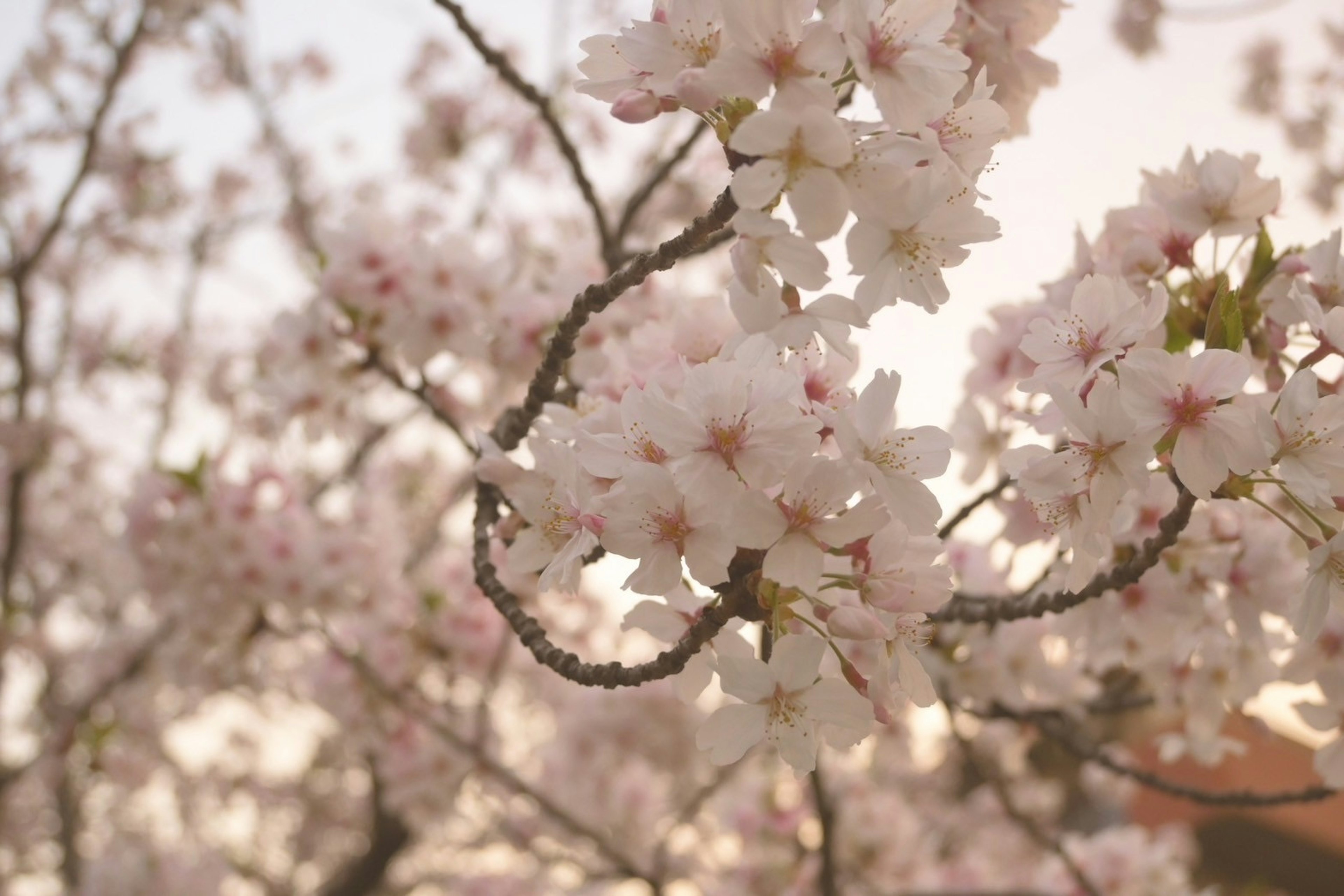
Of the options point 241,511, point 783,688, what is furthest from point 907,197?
point 241,511

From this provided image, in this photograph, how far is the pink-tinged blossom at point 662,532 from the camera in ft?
2.84

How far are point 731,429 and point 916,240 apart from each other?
259 mm

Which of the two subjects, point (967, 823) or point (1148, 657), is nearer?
point (1148, 657)

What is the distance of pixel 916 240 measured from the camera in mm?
905

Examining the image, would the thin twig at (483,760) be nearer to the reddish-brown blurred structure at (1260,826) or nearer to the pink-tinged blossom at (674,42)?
the pink-tinged blossom at (674,42)

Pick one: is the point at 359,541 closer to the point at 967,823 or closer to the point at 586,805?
the point at 586,805

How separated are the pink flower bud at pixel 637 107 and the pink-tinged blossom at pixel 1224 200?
2.76 ft

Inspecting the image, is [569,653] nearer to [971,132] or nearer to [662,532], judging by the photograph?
[662,532]

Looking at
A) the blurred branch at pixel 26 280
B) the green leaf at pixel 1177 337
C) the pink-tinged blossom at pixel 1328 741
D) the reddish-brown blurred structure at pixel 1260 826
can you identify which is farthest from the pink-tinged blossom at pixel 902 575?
the reddish-brown blurred structure at pixel 1260 826

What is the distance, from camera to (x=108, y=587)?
19.1 ft

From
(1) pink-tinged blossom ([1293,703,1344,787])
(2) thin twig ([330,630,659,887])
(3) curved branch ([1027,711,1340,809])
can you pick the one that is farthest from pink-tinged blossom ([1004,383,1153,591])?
(2) thin twig ([330,630,659,887])

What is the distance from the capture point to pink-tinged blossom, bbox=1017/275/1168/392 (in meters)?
1.02

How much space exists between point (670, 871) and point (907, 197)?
13.3 feet

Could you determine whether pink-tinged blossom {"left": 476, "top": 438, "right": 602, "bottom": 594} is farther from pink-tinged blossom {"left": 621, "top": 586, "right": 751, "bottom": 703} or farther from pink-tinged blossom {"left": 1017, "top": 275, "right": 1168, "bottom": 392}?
pink-tinged blossom {"left": 1017, "top": 275, "right": 1168, "bottom": 392}
